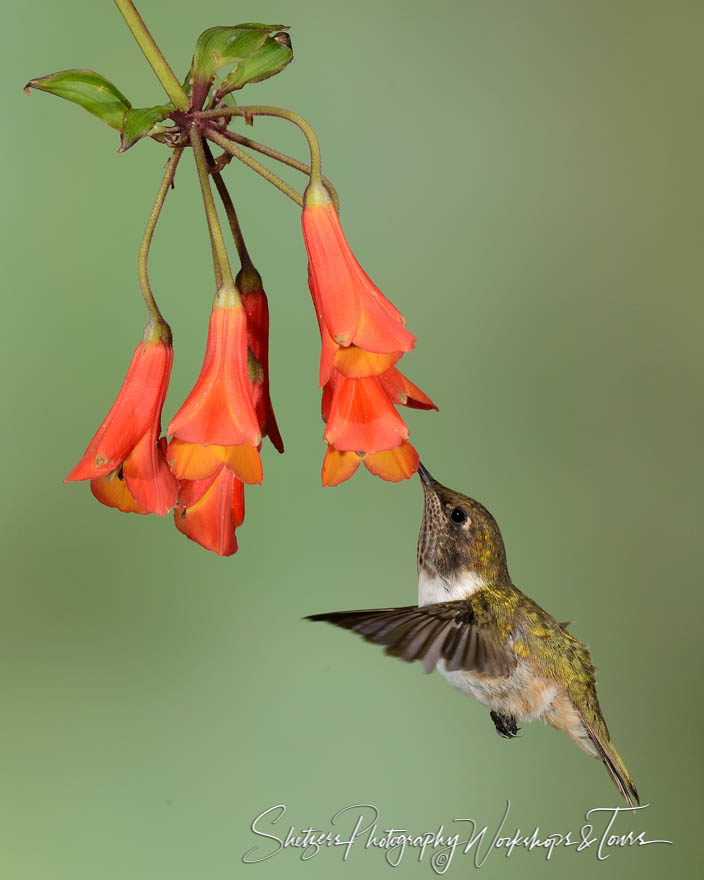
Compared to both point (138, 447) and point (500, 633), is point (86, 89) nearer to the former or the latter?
point (138, 447)

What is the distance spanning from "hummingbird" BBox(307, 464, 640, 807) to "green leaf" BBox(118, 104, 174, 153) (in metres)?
0.59

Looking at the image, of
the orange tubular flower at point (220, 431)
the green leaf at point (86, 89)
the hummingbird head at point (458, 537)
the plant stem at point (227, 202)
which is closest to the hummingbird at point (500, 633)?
the hummingbird head at point (458, 537)

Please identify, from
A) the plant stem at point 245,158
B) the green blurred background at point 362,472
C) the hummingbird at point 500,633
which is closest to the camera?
the plant stem at point 245,158

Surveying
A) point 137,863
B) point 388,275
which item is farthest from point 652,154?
point 137,863

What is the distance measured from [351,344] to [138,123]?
0.59 ft

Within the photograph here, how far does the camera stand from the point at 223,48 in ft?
1.87

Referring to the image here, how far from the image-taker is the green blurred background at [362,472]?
4.89ft

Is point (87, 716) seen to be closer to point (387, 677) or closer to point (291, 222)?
point (387, 677)

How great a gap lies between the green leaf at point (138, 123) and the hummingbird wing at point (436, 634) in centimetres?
31

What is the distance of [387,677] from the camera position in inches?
67.0

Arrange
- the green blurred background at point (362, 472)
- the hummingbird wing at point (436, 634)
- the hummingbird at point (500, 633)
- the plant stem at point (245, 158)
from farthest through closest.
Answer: the green blurred background at point (362, 472) → the hummingbird at point (500, 633) → the hummingbird wing at point (436, 634) → the plant stem at point (245, 158)

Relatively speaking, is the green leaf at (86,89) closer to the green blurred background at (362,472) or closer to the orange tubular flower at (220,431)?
the orange tubular flower at (220,431)

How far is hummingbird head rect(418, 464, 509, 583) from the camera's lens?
1.04 meters

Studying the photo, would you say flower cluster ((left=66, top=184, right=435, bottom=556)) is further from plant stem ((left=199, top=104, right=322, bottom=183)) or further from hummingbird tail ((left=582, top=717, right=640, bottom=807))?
hummingbird tail ((left=582, top=717, right=640, bottom=807))
